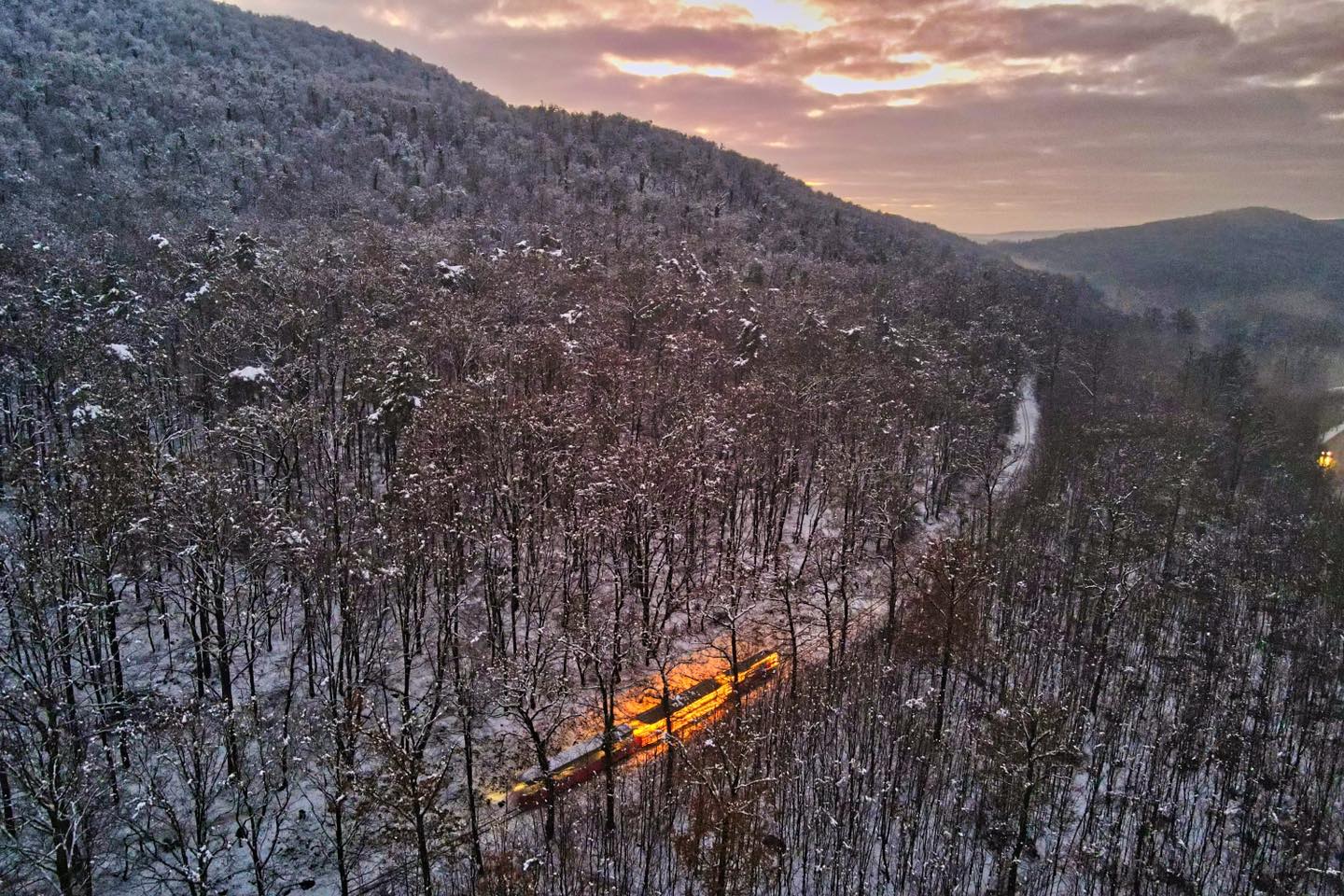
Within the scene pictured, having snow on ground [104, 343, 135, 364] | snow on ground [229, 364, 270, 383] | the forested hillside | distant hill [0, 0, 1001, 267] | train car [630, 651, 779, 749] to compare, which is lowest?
train car [630, 651, 779, 749]

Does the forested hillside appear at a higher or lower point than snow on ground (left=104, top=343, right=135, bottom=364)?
lower

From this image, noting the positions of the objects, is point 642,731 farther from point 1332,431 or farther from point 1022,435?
point 1332,431

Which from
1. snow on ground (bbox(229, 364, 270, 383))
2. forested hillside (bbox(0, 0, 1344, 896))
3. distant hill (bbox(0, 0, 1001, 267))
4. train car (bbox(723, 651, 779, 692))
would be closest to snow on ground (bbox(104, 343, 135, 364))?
forested hillside (bbox(0, 0, 1344, 896))

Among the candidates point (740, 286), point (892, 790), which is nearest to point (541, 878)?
point (892, 790)

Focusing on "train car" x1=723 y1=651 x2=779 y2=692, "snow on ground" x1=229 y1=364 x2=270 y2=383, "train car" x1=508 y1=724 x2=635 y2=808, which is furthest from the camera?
"snow on ground" x1=229 y1=364 x2=270 y2=383

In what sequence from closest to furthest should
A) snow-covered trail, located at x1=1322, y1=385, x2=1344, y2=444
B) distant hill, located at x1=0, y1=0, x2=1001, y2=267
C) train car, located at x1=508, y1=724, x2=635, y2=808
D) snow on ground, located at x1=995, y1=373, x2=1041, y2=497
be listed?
1. train car, located at x1=508, y1=724, x2=635, y2=808
2. snow on ground, located at x1=995, y1=373, x2=1041, y2=497
3. distant hill, located at x1=0, y1=0, x2=1001, y2=267
4. snow-covered trail, located at x1=1322, y1=385, x2=1344, y2=444

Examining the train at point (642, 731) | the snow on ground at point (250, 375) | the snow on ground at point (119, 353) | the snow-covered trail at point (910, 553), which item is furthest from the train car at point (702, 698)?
the snow on ground at point (119, 353)

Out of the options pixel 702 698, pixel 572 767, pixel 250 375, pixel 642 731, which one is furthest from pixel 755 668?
pixel 250 375

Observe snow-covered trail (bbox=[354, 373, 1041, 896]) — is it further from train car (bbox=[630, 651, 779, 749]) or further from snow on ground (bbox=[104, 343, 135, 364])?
snow on ground (bbox=[104, 343, 135, 364])
